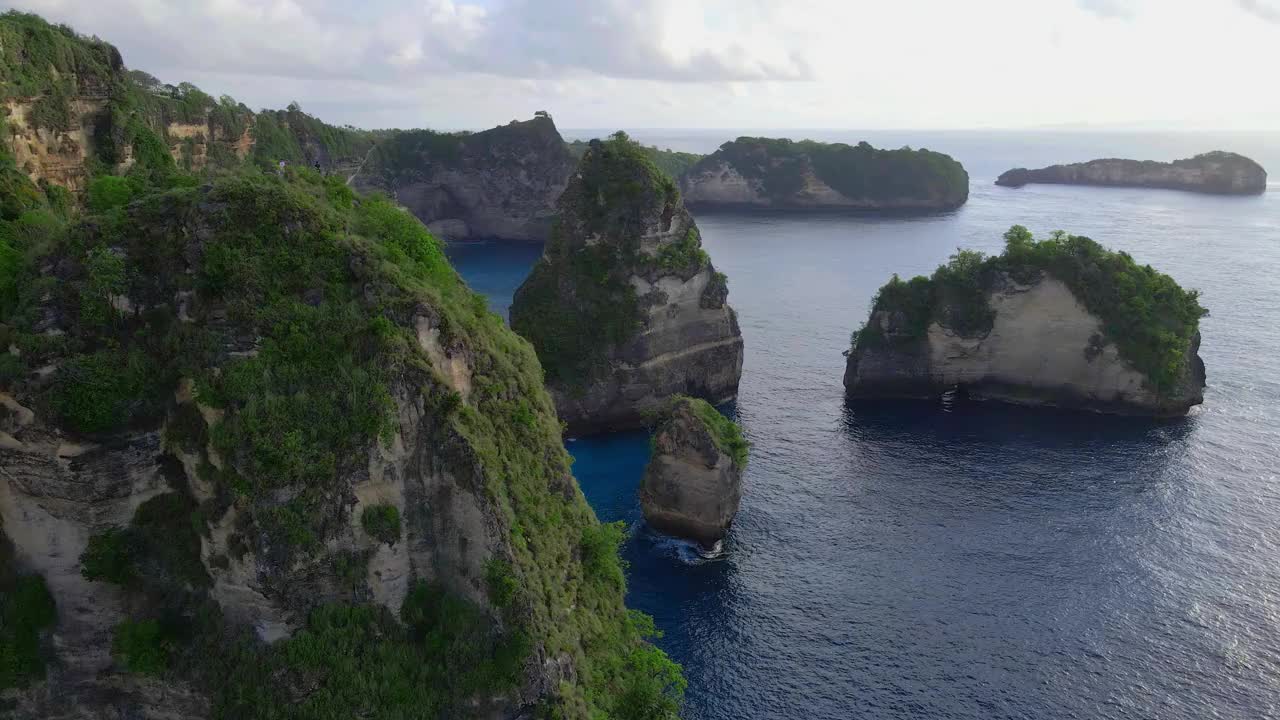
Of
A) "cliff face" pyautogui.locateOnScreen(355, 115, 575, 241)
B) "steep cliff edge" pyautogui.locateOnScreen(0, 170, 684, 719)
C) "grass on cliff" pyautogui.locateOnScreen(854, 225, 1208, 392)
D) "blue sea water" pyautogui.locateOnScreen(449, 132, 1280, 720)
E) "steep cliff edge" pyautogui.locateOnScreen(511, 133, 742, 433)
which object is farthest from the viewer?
"cliff face" pyautogui.locateOnScreen(355, 115, 575, 241)

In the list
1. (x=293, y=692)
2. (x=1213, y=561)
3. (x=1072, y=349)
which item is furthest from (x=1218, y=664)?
(x=293, y=692)

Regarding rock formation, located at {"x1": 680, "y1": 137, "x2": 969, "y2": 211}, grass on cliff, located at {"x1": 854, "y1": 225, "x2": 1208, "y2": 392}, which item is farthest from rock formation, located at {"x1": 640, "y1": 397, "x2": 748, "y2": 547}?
rock formation, located at {"x1": 680, "y1": 137, "x2": 969, "y2": 211}

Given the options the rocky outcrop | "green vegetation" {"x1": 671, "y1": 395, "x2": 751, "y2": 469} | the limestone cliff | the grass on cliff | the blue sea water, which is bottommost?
the blue sea water

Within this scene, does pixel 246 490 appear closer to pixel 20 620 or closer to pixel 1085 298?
pixel 20 620

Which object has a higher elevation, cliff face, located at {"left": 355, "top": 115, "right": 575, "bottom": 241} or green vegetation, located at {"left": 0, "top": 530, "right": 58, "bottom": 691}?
cliff face, located at {"left": 355, "top": 115, "right": 575, "bottom": 241}

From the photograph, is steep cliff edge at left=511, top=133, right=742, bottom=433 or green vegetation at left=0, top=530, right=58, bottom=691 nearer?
green vegetation at left=0, top=530, right=58, bottom=691

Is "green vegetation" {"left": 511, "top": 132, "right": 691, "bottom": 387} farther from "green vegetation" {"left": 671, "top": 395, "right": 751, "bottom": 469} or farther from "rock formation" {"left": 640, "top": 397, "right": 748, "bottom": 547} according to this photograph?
"rock formation" {"left": 640, "top": 397, "right": 748, "bottom": 547}
